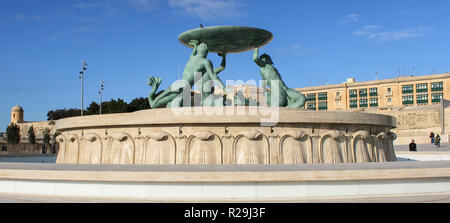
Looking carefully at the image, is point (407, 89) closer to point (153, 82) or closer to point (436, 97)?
point (436, 97)

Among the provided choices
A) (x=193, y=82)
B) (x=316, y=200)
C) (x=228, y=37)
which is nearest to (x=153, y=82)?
(x=193, y=82)

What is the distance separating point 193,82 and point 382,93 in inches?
2666

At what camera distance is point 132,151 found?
1030cm

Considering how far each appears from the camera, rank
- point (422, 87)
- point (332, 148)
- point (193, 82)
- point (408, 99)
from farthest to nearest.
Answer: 1. point (408, 99)
2. point (422, 87)
3. point (193, 82)
4. point (332, 148)

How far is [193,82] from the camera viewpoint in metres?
12.5

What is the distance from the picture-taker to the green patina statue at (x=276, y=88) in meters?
12.8

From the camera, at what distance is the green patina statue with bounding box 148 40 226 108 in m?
12.1

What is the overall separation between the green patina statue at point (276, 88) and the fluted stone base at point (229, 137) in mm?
2510

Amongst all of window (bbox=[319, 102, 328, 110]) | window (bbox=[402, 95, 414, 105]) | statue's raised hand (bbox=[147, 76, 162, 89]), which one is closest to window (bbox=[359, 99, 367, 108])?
window (bbox=[319, 102, 328, 110])

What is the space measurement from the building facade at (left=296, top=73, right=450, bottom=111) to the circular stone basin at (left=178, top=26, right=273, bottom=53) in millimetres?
59567

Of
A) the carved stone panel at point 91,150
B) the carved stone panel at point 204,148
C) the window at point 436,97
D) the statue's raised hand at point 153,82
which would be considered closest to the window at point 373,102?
the window at point 436,97
